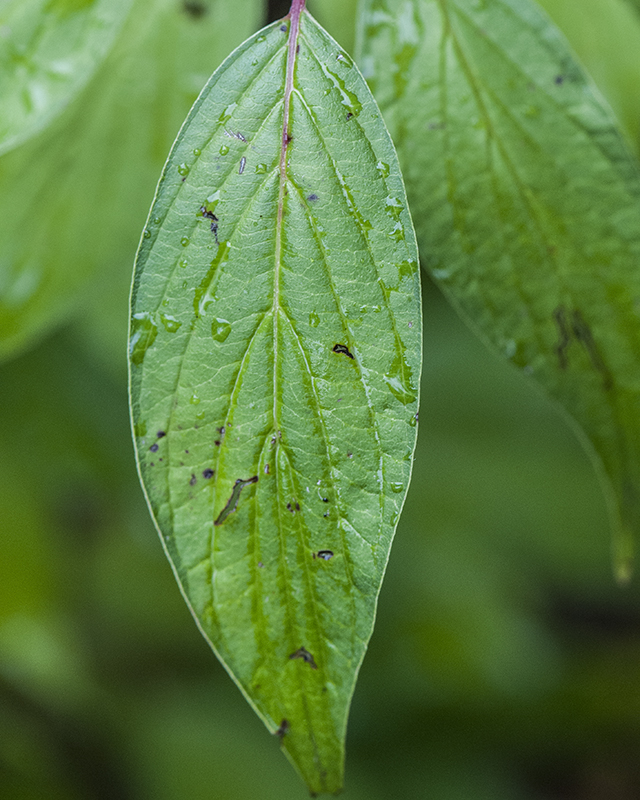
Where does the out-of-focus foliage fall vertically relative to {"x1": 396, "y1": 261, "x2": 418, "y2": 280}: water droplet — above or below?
below

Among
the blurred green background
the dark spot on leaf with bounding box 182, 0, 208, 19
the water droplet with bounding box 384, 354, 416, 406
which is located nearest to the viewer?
the water droplet with bounding box 384, 354, 416, 406

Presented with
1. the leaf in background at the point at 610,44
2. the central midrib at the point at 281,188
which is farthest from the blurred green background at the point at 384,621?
the central midrib at the point at 281,188

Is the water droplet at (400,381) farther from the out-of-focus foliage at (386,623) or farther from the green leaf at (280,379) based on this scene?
the out-of-focus foliage at (386,623)

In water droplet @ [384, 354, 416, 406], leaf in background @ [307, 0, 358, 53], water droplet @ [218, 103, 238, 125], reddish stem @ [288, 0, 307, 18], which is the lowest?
water droplet @ [384, 354, 416, 406]

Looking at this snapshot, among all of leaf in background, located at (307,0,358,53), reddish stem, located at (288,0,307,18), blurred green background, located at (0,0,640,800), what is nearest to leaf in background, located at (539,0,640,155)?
leaf in background, located at (307,0,358,53)

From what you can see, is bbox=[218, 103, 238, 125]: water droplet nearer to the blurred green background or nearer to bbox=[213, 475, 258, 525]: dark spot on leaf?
bbox=[213, 475, 258, 525]: dark spot on leaf

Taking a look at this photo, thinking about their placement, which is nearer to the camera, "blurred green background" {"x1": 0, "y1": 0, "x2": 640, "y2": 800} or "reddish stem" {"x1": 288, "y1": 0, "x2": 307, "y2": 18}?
"reddish stem" {"x1": 288, "y1": 0, "x2": 307, "y2": 18}

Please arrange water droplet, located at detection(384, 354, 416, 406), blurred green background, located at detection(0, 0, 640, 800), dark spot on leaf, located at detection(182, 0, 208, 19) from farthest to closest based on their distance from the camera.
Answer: blurred green background, located at detection(0, 0, 640, 800)
dark spot on leaf, located at detection(182, 0, 208, 19)
water droplet, located at detection(384, 354, 416, 406)

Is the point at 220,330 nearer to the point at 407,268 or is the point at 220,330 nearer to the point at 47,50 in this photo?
the point at 407,268
